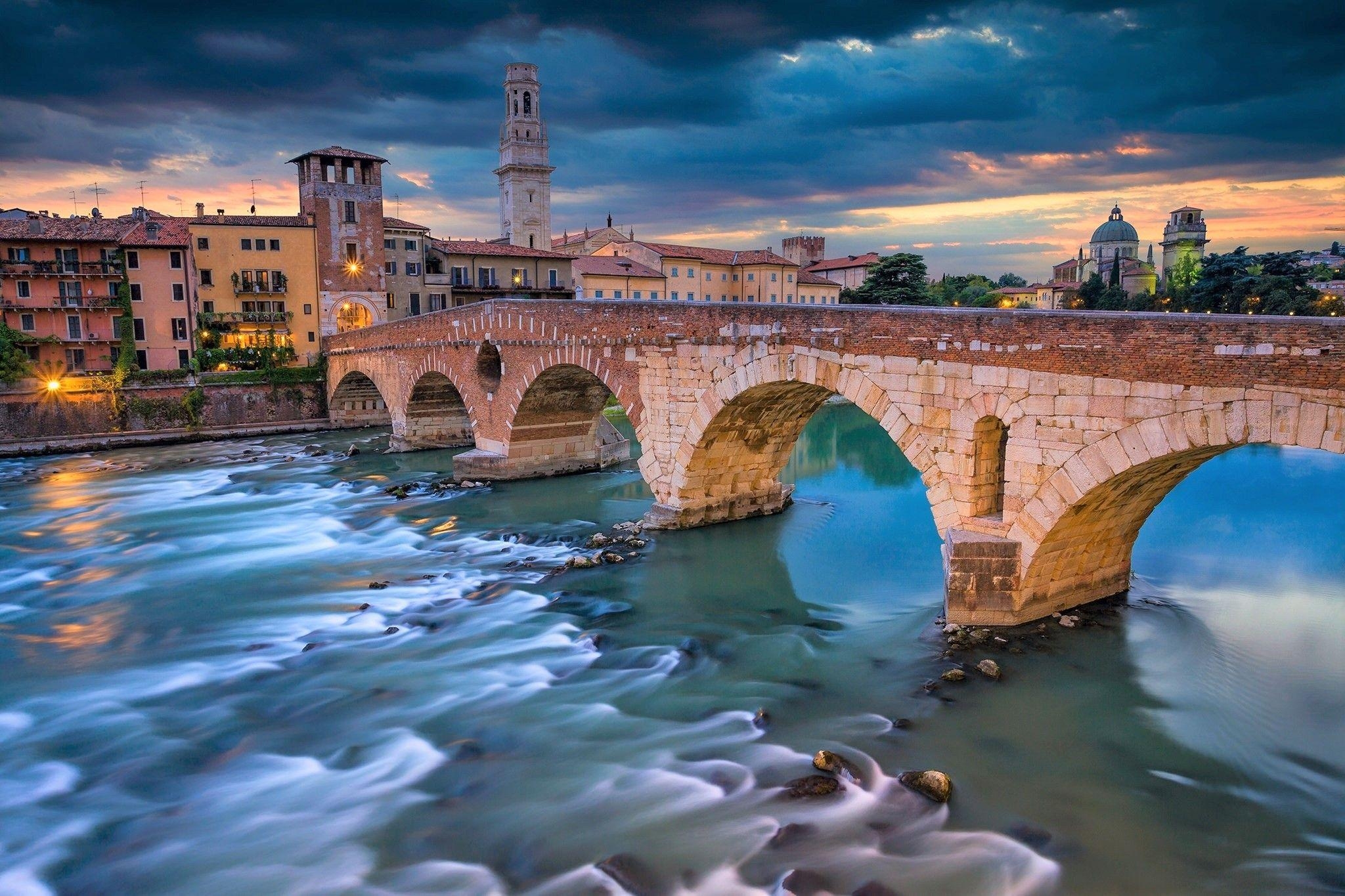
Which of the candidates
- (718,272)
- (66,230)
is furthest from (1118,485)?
(718,272)

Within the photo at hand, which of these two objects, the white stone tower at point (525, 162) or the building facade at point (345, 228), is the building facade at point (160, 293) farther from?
the white stone tower at point (525, 162)

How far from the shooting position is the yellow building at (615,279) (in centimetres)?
5041

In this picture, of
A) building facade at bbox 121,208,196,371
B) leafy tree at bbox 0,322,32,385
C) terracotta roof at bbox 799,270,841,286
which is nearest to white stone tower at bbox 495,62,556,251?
terracotta roof at bbox 799,270,841,286

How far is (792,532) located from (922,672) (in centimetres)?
726

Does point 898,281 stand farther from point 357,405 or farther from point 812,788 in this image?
point 812,788

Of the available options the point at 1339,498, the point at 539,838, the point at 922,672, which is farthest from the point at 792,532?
the point at 1339,498

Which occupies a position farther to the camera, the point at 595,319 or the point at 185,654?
the point at 595,319

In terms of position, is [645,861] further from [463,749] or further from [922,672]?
[922,672]

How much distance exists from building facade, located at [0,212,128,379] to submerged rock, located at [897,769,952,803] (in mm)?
36464

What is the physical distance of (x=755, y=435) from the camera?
1770cm

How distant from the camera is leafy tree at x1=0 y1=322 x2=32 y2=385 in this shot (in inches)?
1254

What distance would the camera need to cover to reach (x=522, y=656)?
12109 mm

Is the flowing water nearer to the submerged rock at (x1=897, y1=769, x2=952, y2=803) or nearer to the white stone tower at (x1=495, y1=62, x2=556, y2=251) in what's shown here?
the submerged rock at (x1=897, y1=769, x2=952, y2=803)

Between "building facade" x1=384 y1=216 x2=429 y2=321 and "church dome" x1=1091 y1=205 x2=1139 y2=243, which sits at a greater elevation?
"church dome" x1=1091 y1=205 x2=1139 y2=243
